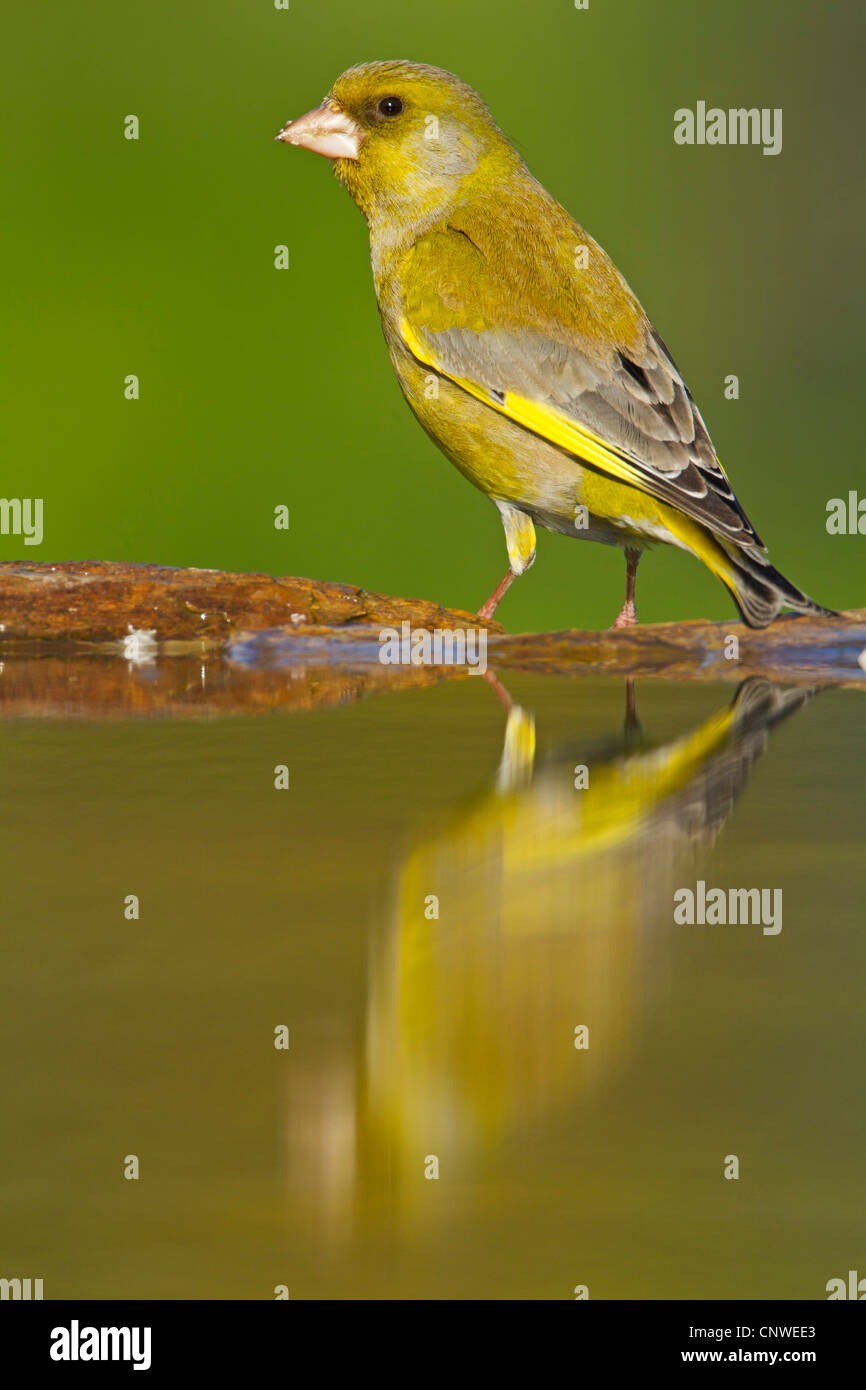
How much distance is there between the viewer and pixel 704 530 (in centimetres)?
310

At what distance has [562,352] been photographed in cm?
325

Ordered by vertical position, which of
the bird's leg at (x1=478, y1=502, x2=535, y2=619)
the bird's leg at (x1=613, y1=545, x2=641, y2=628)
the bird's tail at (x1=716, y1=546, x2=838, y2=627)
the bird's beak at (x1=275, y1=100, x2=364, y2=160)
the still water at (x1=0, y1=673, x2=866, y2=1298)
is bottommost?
the still water at (x1=0, y1=673, x2=866, y2=1298)

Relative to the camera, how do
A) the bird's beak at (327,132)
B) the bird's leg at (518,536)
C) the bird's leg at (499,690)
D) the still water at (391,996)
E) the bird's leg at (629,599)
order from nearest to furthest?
the still water at (391,996) → the bird's leg at (499,690) → the bird's leg at (629,599) → the bird's leg at (518,536) → the bird's beak at (327,132)

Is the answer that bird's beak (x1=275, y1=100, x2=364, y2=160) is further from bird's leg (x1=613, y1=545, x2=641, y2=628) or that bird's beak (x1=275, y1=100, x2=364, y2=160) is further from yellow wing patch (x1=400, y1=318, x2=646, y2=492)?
bird's leg (x1=613, y1=545, x2=641, y2=628)

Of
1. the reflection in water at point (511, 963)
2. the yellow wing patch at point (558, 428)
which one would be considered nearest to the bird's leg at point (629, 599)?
the yellow wing patch at point (558, 428)

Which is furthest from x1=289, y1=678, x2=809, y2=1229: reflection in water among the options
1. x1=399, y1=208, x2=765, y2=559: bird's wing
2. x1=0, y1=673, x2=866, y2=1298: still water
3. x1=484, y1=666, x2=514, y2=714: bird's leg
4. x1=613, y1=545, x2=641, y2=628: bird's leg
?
x1=399, y1=208, x2=765, y2=559: bird's wing

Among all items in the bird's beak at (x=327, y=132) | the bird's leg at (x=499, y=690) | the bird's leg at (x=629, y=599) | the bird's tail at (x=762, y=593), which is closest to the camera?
the bird's leg at (x=499, y=690)

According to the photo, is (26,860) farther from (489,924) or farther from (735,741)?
(735,741)

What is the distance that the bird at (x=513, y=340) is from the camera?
3.14 meters

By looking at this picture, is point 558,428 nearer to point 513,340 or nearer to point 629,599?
point 513,340

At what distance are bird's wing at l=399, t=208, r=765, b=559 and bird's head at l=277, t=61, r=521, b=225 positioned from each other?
152 millimetres

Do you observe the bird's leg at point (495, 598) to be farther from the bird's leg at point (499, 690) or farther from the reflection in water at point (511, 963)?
the reflection in water at point (511, 963)

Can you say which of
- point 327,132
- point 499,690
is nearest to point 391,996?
point 499,690

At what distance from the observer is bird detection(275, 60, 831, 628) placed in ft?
10.3
